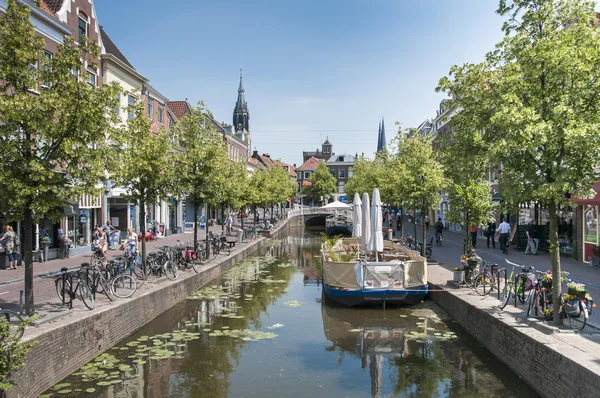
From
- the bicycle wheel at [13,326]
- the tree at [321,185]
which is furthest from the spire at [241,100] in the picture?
the bicycle wheel at [13,326]

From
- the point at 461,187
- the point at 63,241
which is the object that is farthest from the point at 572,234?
the point at 63,241

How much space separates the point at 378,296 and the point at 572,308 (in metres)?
5.85

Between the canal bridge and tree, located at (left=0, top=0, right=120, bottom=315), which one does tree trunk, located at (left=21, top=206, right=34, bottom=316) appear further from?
the canal bridge

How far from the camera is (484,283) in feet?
43.4

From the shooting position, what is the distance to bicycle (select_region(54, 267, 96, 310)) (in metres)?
10.7

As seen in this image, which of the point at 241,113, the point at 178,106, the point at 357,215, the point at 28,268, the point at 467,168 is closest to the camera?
the point at 28,268

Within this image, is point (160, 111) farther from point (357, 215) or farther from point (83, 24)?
point (357, 215)

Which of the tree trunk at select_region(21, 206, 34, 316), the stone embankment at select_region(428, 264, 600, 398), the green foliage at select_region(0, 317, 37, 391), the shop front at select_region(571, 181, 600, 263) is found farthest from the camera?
the shop front at select_region(571, 181, 600, 263)

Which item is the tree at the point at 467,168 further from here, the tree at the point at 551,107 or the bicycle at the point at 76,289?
the bicycle at the point at 76,289

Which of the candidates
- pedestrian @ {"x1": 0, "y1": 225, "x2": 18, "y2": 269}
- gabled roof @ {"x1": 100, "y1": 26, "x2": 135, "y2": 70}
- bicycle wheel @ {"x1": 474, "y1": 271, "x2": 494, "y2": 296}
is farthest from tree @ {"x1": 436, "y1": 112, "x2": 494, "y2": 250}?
gabled roof @ {"x1": 100, "y1": 26, "x2": 135, "y2": 70}

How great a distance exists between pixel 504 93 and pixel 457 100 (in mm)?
3542

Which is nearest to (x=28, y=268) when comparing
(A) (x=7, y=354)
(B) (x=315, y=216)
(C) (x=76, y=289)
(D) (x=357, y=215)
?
(C) (x=76, y=289)

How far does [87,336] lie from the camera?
962 centimetres

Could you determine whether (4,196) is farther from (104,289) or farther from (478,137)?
(478,137)
